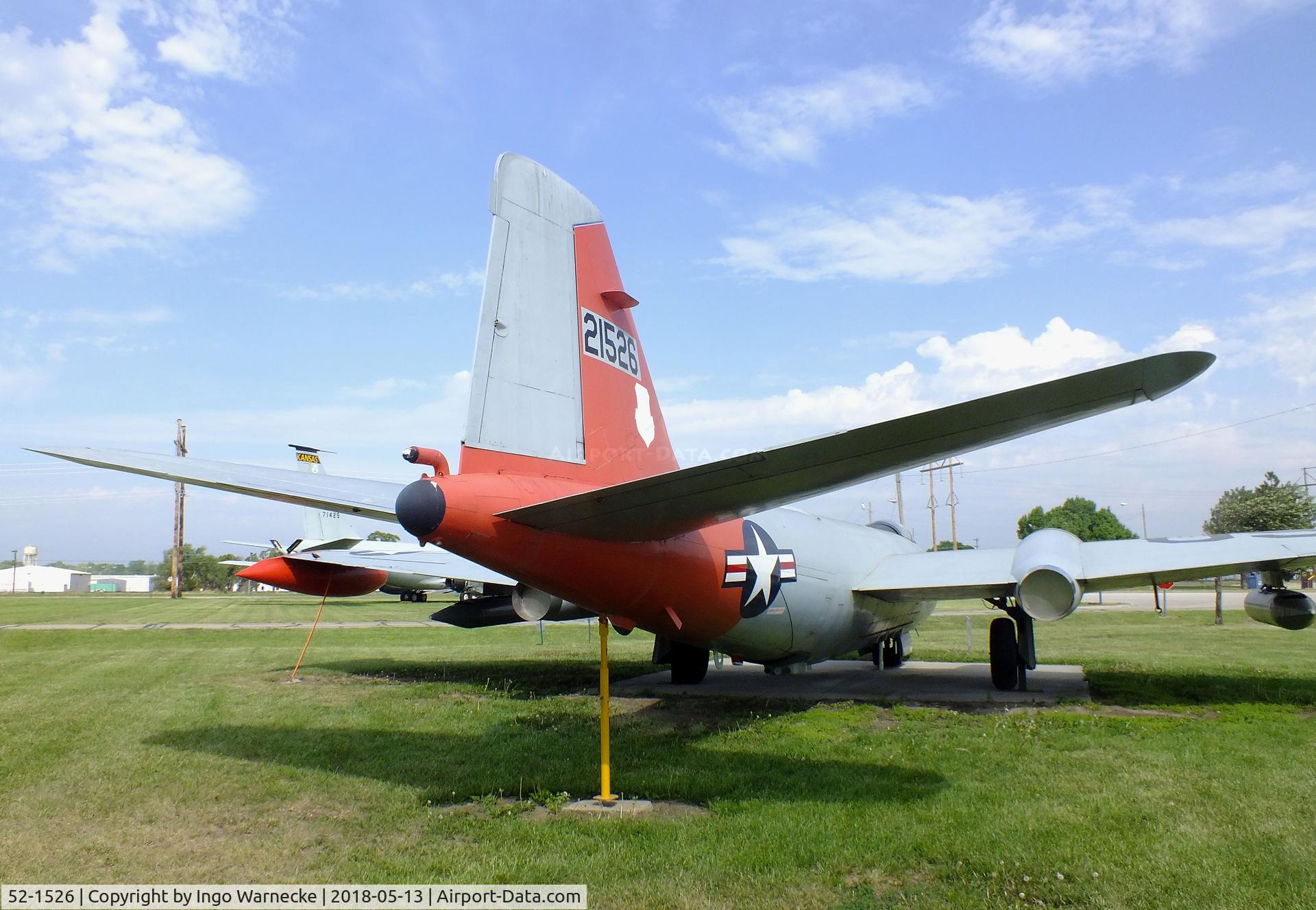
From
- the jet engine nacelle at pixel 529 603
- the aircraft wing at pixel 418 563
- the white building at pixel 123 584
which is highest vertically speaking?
the aircraft wing at pixel 418 563

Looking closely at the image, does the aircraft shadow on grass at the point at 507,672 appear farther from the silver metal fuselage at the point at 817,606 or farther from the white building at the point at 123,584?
the white building at the point at 123,584

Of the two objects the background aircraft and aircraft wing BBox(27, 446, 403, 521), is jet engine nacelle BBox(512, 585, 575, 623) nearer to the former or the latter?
the background aircraft

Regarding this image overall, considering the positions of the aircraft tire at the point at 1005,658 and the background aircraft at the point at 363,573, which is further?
the background aircraft at the point at 363,573

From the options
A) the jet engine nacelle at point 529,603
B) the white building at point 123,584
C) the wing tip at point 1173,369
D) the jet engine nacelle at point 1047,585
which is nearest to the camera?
the wing tip at point 1173,369

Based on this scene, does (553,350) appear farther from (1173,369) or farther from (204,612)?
(204,612)

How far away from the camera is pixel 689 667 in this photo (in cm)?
1310

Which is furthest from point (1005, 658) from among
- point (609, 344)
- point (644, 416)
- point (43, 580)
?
point (43, 580)

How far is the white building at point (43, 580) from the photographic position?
4562 inches

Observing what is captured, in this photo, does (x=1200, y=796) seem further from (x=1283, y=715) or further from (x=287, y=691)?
(x=287, y=691)

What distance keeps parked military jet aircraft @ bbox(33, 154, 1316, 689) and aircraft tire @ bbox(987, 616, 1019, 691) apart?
2257 millimetres

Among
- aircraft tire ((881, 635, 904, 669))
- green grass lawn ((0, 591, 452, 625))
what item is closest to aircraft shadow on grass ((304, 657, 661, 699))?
aircraft tire ((881, 635, 904, 669))

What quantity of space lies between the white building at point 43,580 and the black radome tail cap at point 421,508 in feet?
451

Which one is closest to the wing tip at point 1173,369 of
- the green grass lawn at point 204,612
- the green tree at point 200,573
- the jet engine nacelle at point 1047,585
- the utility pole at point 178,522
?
the jet engine nacelle at point 1047,585

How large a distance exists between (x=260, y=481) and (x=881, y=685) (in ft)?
32.5
